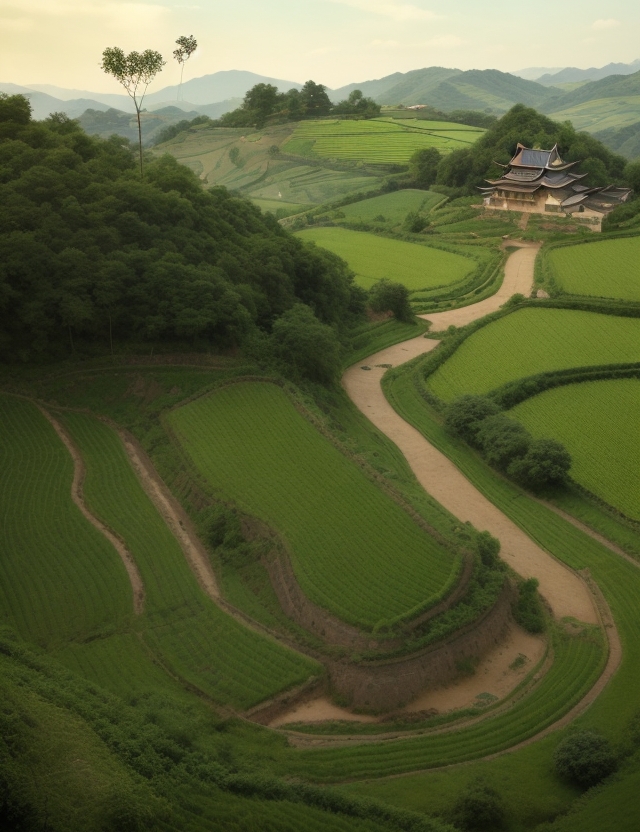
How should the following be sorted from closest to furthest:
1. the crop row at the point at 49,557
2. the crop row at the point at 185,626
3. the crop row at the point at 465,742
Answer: the crop row at the point at 465,742 < the crop row at the point at 185,626 < the crop row at the point at 49,557

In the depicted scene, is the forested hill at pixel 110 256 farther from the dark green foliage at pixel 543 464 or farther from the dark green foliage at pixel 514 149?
the dark green foliage at pixel 514 149

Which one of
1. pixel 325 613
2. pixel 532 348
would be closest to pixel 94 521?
pixel 325 613

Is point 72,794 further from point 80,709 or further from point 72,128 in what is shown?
point 72,128

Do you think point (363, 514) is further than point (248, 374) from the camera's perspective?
No

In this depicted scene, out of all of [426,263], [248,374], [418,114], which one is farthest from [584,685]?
[418,114]

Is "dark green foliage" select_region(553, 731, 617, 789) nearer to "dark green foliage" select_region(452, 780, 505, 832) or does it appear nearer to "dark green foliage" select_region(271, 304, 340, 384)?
"dark green foliage" select_region(452, 780, 505, 832)

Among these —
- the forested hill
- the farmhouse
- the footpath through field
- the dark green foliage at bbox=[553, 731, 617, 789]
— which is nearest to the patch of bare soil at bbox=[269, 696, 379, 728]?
the dark green foliage at bbox=[553, 731, 617, 789]

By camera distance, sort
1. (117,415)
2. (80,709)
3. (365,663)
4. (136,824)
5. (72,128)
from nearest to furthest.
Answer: (136,824)
(80,709)
(365,663)
(117,415)
(72,128)

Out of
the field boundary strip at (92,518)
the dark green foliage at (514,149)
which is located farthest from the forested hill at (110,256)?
the dark green foliage at (514,149)
